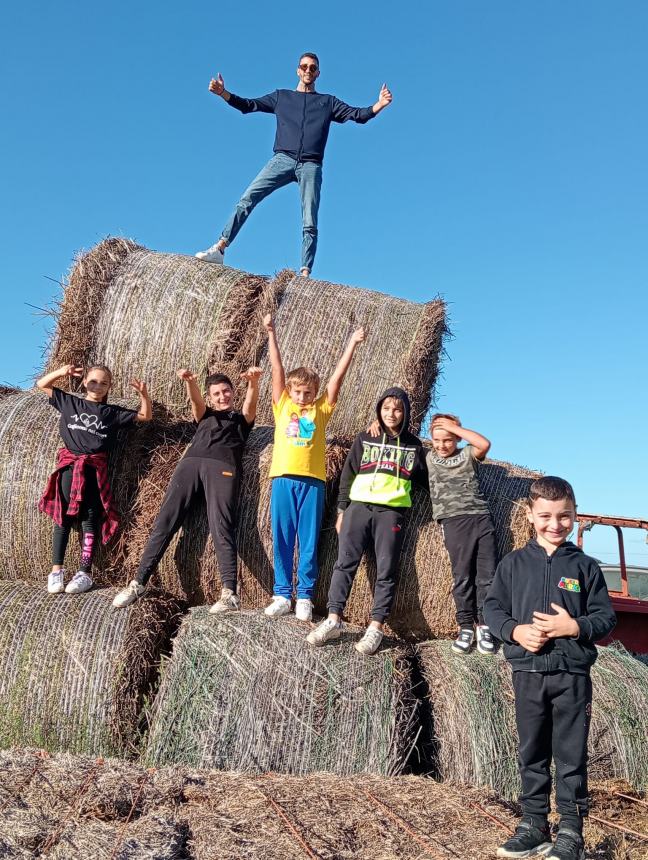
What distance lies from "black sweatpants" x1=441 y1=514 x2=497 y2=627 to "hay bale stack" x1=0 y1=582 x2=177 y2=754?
6.52ft

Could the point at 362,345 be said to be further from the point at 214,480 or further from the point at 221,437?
the point at 214,480

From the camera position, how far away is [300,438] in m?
5.86

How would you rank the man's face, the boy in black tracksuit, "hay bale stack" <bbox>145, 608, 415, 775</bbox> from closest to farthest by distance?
the boy in black tracksuit, "hay bale stack" <bbox>145, 608, 415, 775</bbox>, the man's face

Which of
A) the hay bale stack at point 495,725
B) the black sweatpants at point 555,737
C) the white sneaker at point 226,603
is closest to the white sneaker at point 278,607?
the white sneaker at point 226,603

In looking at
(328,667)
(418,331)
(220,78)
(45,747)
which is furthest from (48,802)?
(220,78)

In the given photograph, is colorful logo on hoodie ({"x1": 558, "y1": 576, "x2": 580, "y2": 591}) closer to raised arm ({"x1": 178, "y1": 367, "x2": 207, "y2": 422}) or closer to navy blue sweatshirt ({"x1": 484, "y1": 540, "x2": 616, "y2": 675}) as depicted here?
navy blue sweatshirt ({"x1": 484, "y1": 540, "x2": 616, "y2": 675})

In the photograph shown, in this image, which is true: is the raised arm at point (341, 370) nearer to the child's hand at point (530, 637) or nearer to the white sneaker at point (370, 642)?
the white sneaker at point (370, 642)

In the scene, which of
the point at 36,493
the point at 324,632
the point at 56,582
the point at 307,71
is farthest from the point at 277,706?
the point at 307,71

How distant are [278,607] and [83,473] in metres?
1.77

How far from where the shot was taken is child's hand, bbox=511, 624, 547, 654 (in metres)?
3.56

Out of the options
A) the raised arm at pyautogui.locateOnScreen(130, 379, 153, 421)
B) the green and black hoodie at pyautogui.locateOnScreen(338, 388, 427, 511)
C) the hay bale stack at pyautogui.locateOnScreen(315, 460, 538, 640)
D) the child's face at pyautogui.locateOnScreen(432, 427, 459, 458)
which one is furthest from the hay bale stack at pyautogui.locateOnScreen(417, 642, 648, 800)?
the raised arm at pyautogui.locateOnScreen(130, 379, 153, 421)

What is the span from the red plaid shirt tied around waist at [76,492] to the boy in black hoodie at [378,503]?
1.69 metres

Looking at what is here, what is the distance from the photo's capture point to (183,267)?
717 cm

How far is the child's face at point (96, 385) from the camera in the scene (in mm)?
6324
